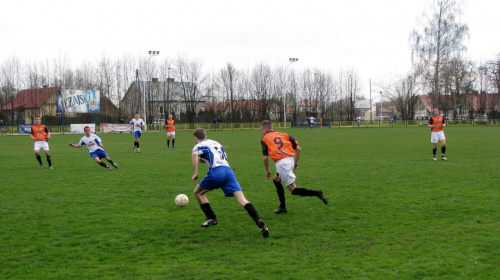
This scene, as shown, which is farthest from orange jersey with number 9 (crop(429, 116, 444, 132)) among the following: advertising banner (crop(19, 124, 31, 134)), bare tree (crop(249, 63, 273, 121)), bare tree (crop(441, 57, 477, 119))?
bare tree (crop(249, 63, 273, 121))

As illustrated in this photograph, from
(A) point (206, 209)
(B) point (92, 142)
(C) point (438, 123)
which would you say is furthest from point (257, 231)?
(C) point (438, 123)

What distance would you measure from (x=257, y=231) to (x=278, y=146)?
1677mm

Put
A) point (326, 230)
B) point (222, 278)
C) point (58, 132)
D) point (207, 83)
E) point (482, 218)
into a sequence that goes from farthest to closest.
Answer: point (207, 83) < point (58, 132) < point (482, 218) < point (326, 230) < point (222, 278)

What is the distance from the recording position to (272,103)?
72188 millimetres

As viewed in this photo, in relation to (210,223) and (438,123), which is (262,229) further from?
(438,123)

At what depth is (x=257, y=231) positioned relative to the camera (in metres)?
6.45

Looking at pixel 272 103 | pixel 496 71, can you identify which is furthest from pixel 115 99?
pixel 496 71

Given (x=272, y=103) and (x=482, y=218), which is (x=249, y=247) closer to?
(x=482, y=218)

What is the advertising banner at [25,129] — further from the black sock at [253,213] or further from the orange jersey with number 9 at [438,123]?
the black sock at [253,213]

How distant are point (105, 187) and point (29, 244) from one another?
4762mm

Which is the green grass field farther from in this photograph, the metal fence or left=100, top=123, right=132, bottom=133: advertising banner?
the metal fence

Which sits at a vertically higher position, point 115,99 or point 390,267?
point 115,99

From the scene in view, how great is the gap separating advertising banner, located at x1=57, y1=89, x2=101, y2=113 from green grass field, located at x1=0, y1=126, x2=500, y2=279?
40.7 metres

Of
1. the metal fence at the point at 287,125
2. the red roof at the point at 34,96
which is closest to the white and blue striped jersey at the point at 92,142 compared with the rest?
the metal fence at the point at 287,125
